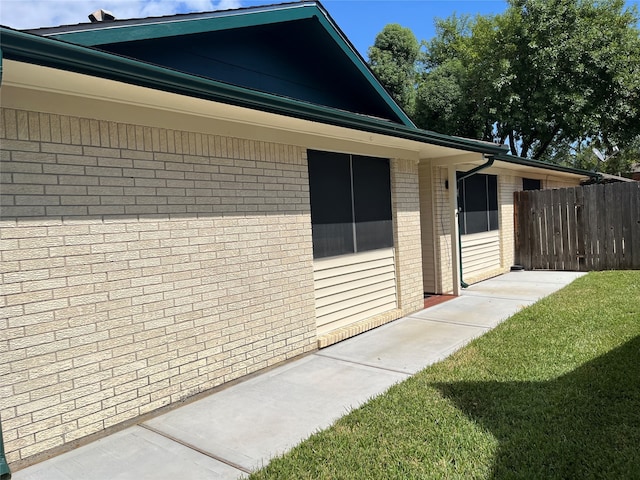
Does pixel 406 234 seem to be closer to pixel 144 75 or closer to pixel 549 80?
pixel 144 75

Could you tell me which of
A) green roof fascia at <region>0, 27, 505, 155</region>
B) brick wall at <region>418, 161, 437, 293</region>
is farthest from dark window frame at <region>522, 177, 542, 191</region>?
green roof fascia at <region>0, 27, 505, 155</region>

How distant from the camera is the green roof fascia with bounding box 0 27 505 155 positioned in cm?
272

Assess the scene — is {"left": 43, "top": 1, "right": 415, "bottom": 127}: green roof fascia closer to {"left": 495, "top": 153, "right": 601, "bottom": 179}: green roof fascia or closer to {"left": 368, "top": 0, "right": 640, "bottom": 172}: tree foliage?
{"left": 495, "top": 153, "right": 601, "bottom": 179}: green roof fascia

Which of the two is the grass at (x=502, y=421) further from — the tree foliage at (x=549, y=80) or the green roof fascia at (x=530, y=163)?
the tree foliage at (x=549, y=80)

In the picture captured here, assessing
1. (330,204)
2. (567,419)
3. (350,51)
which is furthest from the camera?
(350,51)

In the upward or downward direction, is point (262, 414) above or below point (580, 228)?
below

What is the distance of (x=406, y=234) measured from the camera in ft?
25.4

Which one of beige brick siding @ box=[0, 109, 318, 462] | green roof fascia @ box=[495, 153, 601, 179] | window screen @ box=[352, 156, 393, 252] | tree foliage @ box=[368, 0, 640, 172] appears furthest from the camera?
tree foliage @ box=[368, 0, 640, 172]

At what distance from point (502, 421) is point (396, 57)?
2617cm

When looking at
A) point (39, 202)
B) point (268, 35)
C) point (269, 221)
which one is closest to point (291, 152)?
point (269, 221)

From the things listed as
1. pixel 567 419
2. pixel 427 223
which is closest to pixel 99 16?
pixel 567 419

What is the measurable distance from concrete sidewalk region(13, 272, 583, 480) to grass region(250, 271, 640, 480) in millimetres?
241

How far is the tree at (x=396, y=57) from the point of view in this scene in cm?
2591

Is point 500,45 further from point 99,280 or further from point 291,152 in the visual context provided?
point 99,280
